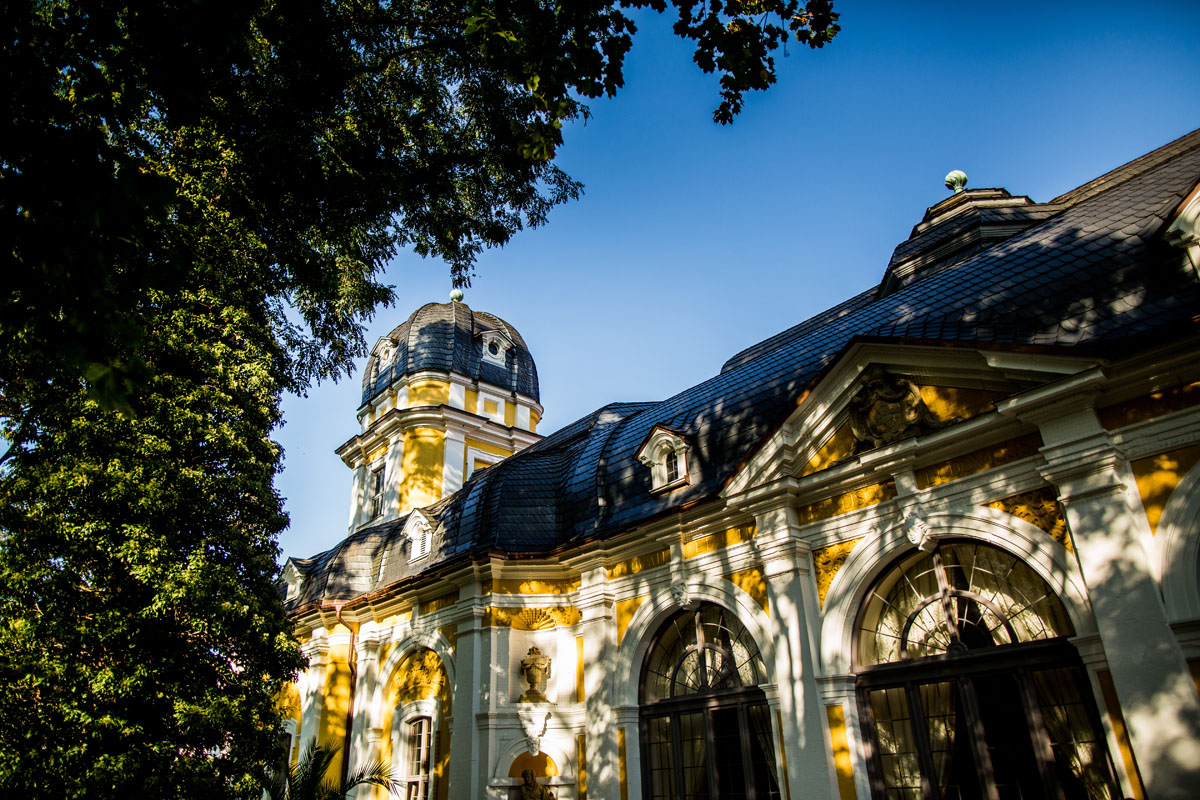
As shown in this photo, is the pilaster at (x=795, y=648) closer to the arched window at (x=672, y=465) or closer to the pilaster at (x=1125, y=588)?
the arched window at (x=672, y=465)

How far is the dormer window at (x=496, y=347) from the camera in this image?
2668 centimetres

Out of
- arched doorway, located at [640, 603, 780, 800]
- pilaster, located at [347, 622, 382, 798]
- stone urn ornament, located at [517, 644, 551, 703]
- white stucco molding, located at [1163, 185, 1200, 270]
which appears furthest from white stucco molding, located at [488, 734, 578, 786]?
white stucco molding, located at [1163, 185, 1200, 270]

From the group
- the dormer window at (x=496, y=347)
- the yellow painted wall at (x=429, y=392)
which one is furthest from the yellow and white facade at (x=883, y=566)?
the dormer window at (x=496, y=347)

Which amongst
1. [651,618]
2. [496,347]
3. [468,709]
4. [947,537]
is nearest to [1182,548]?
[947,537]

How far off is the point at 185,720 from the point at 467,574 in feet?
17.3

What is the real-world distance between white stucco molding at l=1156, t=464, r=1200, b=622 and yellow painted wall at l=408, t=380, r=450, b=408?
20342 millimetres

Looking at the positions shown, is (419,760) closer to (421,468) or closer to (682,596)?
(682,596)

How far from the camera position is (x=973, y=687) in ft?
26.4

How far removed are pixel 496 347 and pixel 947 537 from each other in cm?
2024

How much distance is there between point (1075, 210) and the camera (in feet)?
32.5

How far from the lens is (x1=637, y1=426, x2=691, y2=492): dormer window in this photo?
12062 mm

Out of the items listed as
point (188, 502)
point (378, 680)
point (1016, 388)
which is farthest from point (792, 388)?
point (378, 680)

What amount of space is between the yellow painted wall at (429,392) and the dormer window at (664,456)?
13413 millimetres

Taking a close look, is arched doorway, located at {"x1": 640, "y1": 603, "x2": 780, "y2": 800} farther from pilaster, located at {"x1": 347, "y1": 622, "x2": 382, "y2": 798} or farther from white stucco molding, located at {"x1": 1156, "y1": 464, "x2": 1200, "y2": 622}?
pilaster, located at {"x1": 347, "y1": 622, "x2": 382, "y2": 798}
